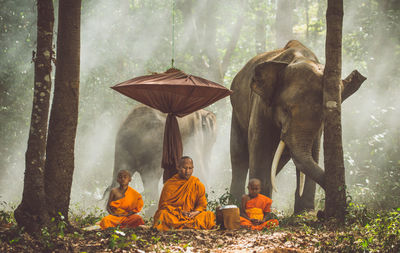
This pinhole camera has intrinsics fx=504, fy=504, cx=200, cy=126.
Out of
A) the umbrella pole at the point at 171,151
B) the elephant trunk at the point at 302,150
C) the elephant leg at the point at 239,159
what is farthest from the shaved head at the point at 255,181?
the elephant leg at the point at 239,159

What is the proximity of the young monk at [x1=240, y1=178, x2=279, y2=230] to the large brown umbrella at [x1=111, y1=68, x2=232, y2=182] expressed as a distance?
129 cm

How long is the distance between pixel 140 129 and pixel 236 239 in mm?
5413

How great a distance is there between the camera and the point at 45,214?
238 inches

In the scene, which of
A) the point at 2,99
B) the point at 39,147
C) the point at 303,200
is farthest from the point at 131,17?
the point at 39,147

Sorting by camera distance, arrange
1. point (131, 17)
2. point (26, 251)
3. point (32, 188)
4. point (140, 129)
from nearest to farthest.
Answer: point (26, 251) < point (32, 188) < point (140, 129) < point (131, 17)

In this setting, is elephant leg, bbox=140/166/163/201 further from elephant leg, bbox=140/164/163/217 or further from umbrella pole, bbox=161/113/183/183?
umbrella pole, bbox=161/113/183/183

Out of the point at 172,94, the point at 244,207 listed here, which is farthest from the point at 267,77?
the point at 244,207

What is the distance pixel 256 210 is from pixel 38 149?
362 cm

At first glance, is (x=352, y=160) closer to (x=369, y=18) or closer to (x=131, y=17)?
(x=369, y=18)

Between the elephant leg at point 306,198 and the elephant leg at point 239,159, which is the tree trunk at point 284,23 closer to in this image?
the elephant leg at point 239,159

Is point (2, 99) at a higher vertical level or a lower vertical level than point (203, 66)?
lower

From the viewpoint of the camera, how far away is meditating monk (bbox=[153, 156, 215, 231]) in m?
7.38

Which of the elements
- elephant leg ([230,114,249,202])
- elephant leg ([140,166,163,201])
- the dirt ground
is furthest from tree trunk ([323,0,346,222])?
elephant leg ([140,166,163,201])

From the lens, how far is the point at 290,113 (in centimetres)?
814
